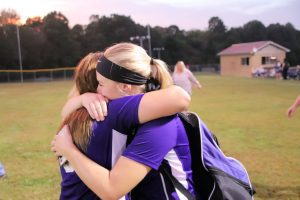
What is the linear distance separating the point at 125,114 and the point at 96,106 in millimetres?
135

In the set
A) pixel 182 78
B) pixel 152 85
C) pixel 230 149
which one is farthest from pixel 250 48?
pixel 152 85

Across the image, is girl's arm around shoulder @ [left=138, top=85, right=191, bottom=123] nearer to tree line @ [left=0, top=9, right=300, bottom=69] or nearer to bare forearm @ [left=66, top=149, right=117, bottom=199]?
bare forearm @ [left=66, top=149, right=117, bottom=199]

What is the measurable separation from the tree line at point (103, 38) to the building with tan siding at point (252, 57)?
62.2 feet

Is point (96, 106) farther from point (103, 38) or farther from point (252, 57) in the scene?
point (103, 38)

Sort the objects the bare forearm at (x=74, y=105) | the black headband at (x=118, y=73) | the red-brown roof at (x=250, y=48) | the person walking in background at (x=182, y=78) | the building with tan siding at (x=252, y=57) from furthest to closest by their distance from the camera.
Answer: the red-brown roof at (x=250, y=48), the building with tan siding at (x=252, y=57), the person walking in background at (x=182, y=78), the bare forearm at (x=74, y=105), the black headband at (x=118, y=73)

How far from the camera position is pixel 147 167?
5.57ft

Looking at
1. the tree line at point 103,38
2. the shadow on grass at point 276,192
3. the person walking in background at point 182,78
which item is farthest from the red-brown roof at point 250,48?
the shadow on grass at point 276,192

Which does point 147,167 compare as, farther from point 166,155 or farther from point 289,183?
point 289,183

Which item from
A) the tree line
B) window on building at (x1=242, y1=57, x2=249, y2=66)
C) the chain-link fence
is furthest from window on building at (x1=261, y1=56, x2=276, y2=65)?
the chain-link fence

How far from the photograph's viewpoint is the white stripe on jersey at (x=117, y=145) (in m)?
1.75

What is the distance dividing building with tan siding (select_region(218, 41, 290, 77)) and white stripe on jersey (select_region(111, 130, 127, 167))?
191 feet

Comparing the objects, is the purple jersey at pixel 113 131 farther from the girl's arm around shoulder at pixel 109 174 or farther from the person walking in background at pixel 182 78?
the person walking in background at pixel 182 78

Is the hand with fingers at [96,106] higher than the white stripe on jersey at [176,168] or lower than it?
higher

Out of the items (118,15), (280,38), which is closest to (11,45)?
(118,15)
